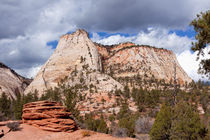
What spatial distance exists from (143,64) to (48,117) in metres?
71.5

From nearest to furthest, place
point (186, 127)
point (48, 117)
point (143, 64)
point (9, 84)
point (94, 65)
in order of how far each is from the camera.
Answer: point (48, 117)
point (186, 127)
point (9, 84)
point (94, 65)
point (143, 64)

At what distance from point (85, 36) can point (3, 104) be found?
160ft

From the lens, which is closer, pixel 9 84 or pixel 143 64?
pixel 9 84

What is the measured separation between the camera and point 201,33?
36.6 ft

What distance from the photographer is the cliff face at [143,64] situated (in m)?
82.2

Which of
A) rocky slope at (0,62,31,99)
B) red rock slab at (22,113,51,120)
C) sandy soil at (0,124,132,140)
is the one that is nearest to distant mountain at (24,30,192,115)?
rocky slope at (0,62,31,99)

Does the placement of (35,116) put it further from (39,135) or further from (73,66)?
(73,66)

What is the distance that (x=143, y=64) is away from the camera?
84812 mm

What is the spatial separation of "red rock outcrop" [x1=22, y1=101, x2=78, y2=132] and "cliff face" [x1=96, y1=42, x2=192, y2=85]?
63.4 m

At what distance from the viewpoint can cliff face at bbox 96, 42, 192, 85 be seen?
8225cm

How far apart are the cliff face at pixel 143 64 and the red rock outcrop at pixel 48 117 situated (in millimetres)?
63383

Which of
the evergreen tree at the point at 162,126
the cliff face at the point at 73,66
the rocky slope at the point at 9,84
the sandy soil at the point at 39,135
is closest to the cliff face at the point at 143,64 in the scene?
the cliff face at the point at 73,66

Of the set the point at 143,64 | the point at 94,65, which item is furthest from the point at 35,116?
the point at 143,64

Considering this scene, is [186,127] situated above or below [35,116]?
below
